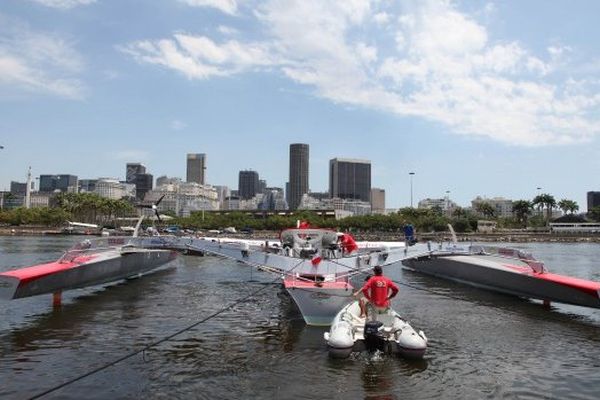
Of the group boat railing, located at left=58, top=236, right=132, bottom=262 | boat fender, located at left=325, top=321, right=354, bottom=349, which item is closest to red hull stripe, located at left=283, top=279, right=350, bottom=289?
boat fender, located at left=325, top=321, right=354, bottom=349

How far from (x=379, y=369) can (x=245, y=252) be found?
10672mm

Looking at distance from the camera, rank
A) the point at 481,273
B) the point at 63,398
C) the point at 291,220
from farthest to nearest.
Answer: the point at 291,220 → the point at 481,273 → the point at 63,398

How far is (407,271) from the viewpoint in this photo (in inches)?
1745

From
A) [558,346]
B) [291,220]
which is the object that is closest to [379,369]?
[558,346]

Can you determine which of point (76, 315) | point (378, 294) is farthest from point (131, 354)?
point (76, 315)

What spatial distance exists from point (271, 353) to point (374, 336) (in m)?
2.97

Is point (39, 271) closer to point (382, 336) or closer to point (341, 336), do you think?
point (341, 336)

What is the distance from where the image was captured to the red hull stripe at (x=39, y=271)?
758 inches

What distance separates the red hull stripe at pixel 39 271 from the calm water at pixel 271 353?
157 centimetres

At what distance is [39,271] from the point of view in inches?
822

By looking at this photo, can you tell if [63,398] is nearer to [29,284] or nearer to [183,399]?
[183,399]

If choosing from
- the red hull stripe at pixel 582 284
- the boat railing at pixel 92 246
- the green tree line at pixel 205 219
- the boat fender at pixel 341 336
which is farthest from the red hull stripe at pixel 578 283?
the green tree line at pixel 205 219

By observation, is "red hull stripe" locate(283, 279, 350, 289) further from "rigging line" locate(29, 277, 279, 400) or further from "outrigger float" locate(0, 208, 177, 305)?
"outrigger float" locate(0, 208, 177, 305)

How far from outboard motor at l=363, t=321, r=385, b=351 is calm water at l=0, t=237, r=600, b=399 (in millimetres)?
318
